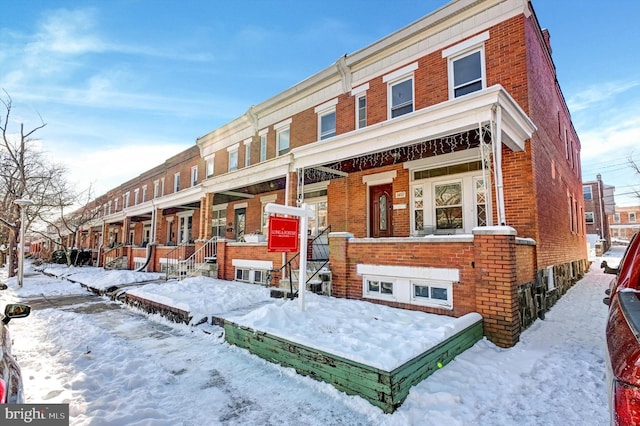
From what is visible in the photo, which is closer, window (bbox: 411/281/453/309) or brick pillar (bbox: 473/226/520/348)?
brick pillar (bbox: 473/226/520/348)

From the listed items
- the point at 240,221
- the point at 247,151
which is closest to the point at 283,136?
the point at 247,151

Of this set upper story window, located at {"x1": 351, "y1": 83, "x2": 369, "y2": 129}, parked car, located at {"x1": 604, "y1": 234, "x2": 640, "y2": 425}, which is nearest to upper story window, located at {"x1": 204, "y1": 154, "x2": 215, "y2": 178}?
upper story window, located at {"x1": 351, "y1": 83, "x2": 369, "y2": 129}

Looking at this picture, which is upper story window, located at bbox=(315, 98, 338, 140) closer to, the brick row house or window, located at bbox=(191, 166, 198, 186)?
the brick row house

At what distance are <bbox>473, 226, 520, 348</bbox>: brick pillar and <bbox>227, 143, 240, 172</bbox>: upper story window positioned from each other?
46.3 ft

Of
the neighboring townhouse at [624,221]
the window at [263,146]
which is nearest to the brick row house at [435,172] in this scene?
the window at [263,146]

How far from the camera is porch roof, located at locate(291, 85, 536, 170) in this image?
630 cm

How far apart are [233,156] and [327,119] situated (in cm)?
705

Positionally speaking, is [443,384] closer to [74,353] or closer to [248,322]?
[248,322]

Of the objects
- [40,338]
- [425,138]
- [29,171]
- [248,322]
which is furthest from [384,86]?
[29,171]

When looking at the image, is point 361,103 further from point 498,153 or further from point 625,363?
point 625,363

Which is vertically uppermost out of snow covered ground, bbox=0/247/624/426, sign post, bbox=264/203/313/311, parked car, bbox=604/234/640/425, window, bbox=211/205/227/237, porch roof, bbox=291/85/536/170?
porch roof, bbox=291/85/536/170

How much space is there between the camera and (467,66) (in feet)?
29.9

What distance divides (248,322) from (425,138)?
5.38 metres

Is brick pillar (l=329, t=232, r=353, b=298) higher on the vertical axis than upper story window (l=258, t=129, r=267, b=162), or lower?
lower
